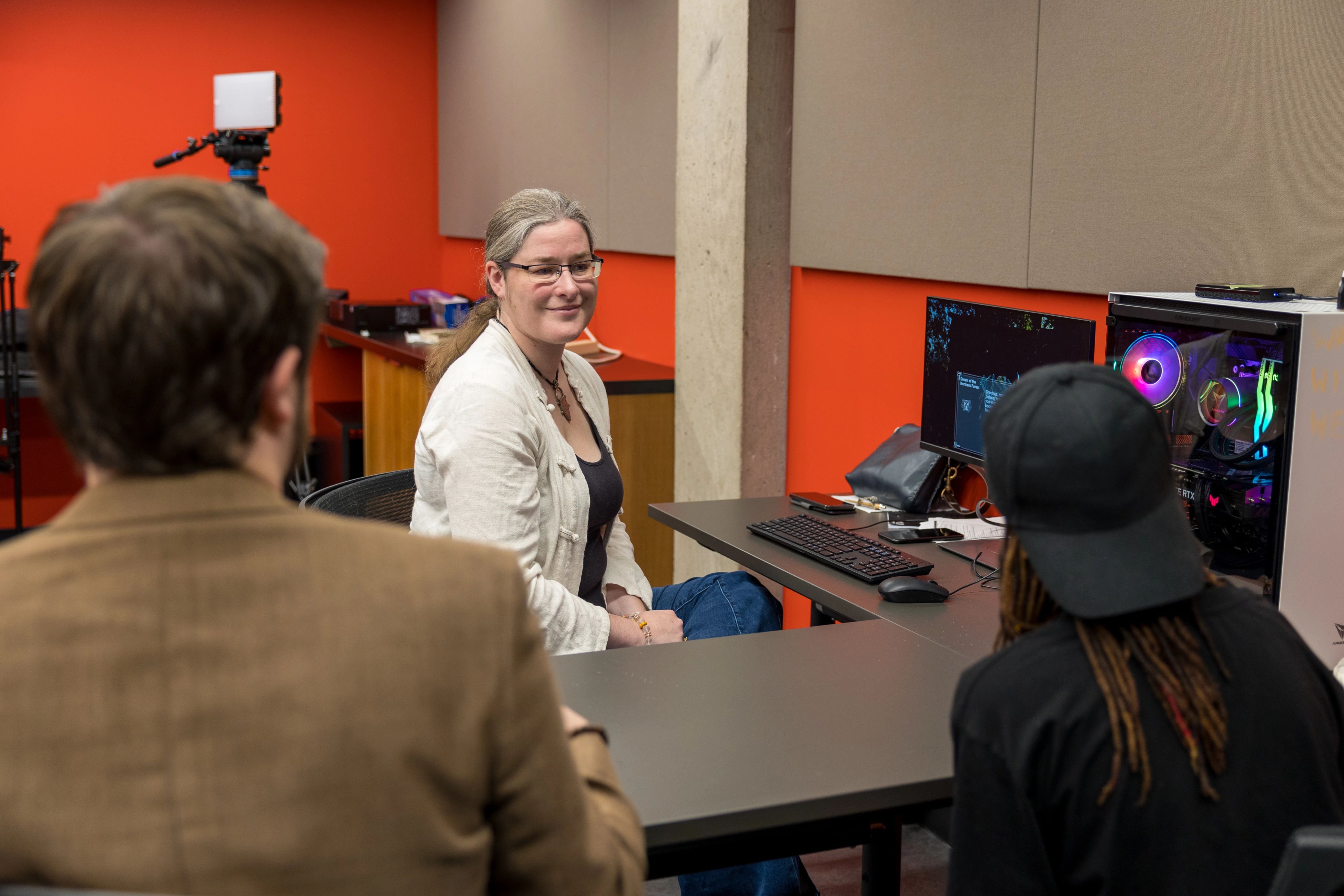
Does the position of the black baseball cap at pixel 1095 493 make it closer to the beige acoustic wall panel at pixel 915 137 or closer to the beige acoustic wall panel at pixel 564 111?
the beige acoustic wall panel at pixel 915 137

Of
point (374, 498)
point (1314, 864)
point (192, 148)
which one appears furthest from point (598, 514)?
point (192, 148)

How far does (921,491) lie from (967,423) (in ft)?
0.77

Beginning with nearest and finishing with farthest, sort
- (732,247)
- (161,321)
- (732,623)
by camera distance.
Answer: (161,321) → (732,623) → (732,247)

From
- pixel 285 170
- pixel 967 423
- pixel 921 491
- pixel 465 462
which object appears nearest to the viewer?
pixel 465 462

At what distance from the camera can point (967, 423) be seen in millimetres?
2402

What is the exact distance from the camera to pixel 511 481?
1887mm

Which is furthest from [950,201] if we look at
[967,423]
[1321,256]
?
[1321,256]

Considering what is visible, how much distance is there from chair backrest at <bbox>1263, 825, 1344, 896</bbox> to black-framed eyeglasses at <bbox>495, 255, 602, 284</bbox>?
1.59 m

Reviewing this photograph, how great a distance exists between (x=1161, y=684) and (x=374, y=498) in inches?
62.4

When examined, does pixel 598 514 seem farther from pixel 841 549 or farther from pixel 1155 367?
pixel 1155 367

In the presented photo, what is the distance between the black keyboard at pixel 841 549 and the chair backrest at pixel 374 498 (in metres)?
0.68

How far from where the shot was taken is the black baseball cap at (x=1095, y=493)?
94 cm

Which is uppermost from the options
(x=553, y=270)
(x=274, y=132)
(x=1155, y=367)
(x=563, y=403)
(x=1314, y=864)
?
(x=274, y=132)

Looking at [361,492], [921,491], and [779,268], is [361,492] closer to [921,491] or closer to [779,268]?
[921,491]
